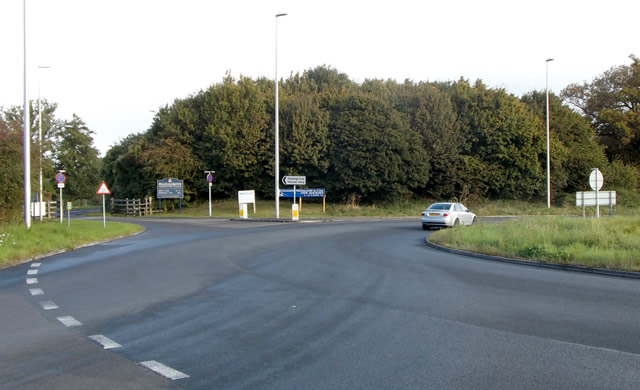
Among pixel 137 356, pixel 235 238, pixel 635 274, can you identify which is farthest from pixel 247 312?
pixel 235 238

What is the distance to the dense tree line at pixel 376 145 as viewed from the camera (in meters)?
43.3

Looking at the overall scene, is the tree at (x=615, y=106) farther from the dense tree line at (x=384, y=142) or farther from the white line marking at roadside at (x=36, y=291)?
the white line marking at roadside at (x=36, y=291)

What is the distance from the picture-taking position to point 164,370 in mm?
5121

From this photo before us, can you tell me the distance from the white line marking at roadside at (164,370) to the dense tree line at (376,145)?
37278 millimetres

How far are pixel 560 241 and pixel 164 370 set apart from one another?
527 inches

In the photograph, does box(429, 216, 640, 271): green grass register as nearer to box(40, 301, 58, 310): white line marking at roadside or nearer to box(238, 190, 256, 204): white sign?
box(40, 301, 58, 310): white line marking at roadside

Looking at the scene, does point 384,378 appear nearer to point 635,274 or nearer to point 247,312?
point 247,312

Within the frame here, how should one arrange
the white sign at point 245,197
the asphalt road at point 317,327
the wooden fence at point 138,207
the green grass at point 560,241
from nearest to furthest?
the asphalt road at point 317,327
the green grass at point 560,241
the white sign at point 245,197
the wooden fence at point 138,207

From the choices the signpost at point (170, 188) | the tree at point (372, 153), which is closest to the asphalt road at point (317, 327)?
the tree at point (372, 153)

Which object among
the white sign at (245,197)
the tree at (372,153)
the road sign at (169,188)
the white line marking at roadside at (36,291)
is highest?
the tree at (372,153)

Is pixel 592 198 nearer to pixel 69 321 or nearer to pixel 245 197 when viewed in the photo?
pixel 69 321

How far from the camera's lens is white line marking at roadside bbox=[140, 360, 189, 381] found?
495 cm

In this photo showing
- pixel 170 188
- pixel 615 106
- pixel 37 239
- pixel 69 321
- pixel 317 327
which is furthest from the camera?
A: pixel 615 106

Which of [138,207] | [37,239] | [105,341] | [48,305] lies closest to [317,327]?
[105,341]
